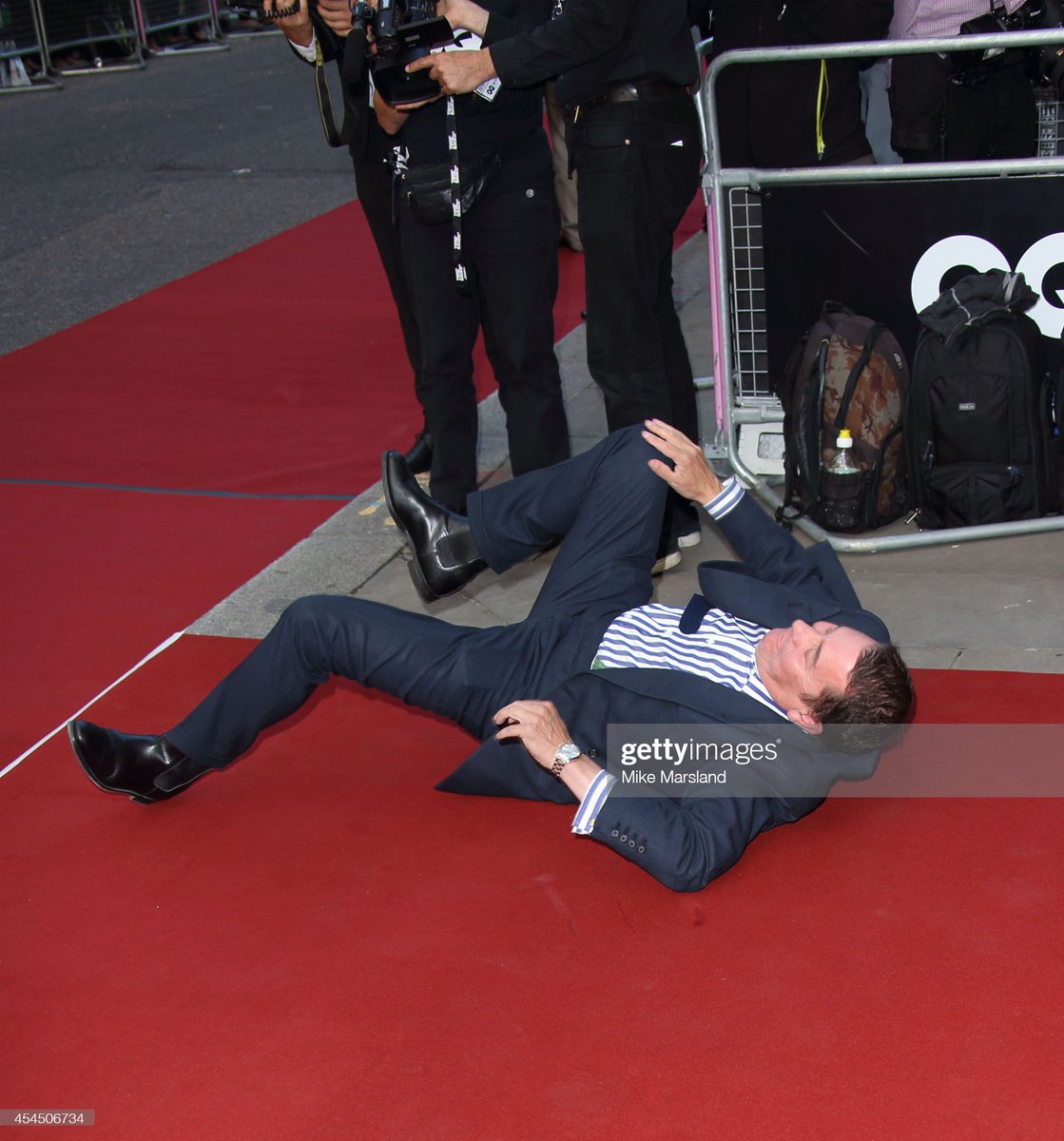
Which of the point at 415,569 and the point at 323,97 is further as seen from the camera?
the point at 323,97

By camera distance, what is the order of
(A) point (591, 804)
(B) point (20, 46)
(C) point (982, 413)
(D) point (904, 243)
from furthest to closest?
(B) point (20, 46) → (D) point (904, 243) → (C) point (982, 413) → (A) point (591, 804)

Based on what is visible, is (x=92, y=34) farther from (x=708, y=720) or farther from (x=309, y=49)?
(x=708, y=720)

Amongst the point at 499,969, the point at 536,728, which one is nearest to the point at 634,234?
the point at 536,728

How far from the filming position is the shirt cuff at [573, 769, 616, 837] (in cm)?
298

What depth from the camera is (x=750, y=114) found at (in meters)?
5.58

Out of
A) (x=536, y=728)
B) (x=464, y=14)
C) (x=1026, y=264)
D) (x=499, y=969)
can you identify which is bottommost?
(x=499, y=969)

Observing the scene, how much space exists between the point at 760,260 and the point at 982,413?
53.3 inches

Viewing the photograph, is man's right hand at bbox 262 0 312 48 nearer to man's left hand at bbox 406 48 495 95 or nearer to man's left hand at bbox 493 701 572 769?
man's left hand at bbox 406 48 495 95

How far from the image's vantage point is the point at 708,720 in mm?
3213

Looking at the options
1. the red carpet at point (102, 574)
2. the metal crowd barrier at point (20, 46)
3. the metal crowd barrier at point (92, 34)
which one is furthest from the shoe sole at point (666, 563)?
the metal crowd barrier at point (92, 34)

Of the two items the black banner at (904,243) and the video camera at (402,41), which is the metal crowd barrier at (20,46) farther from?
the black banner at (904,243)

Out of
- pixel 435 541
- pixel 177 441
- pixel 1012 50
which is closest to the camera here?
pixel 435 541

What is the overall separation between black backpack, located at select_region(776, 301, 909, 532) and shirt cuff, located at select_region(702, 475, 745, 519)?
1.39m

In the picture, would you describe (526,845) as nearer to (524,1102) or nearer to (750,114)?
(524,1102)
